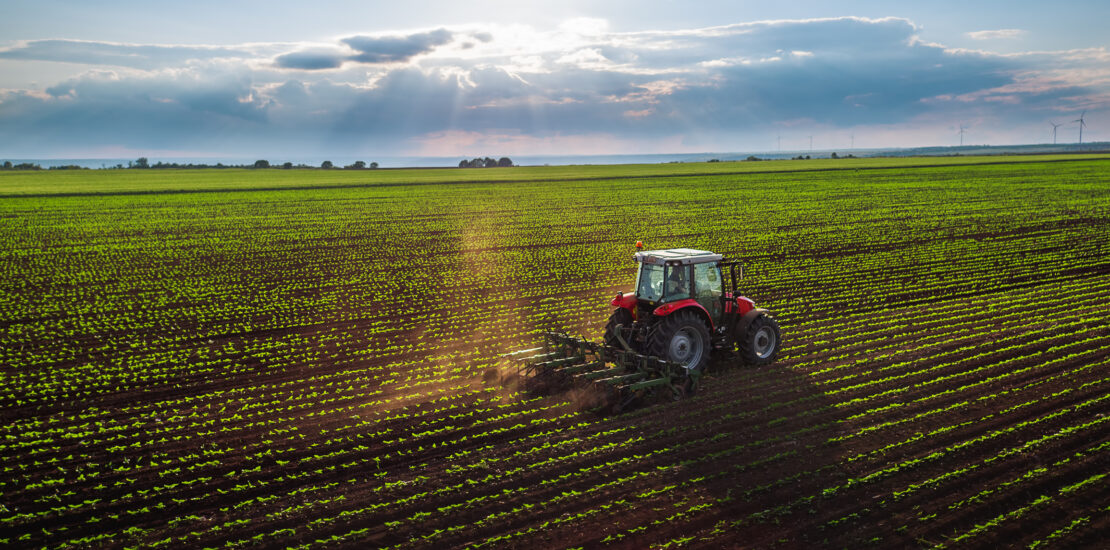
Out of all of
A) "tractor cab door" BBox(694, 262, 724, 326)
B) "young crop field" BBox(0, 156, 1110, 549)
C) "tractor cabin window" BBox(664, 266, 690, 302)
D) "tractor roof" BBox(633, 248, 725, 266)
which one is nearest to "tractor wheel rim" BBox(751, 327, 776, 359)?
"young crop field" BBox(0, 156, 1110, 549)

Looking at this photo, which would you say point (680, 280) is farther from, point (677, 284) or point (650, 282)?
point (650, 282)

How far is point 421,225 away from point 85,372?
96.3 feet

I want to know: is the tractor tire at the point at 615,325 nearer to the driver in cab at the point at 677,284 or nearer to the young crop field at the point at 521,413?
the driver in cab at the point at 677,284

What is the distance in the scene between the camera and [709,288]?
1377 centimetres

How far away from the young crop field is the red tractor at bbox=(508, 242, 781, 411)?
491 mm

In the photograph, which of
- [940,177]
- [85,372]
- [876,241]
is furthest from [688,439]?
[940,177]

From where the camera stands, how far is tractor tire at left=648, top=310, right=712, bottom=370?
12805mm

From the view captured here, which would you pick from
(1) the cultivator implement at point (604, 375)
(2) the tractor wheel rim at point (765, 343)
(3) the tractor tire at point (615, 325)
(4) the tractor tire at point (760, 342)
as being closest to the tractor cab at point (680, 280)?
(3) the tractor tire at point (615, 325)

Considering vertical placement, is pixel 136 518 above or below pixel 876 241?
below

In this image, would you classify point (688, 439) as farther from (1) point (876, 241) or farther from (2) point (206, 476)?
(1) point (876, 241)

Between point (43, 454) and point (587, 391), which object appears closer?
point (43, 454)

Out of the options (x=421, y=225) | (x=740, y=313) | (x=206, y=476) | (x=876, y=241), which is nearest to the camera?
(x=206, y=476)

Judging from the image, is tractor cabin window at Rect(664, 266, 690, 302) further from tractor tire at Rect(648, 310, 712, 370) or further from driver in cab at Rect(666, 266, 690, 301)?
tractor tire at Rect(648, 310, 712, 370)

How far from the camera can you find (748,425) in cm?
1141
